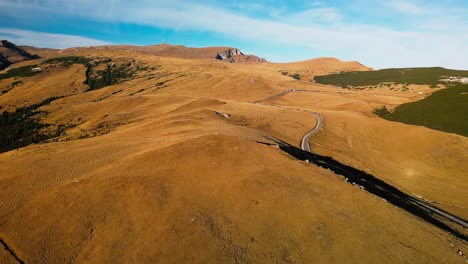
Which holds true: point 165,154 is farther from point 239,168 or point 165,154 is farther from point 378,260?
point 378,260

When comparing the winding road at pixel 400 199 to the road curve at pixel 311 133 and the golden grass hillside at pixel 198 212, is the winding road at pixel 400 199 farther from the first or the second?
the road curve at pixel 311 133

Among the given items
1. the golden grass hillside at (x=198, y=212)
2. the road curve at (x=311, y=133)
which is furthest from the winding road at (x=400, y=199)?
the road curve at (x=311, y=133)

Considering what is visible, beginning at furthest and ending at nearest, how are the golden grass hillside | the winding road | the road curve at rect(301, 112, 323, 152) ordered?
the road curve at rect(301, 112, 323, 152) < the winding road < the golden grass hillside

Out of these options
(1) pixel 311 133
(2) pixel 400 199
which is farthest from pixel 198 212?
(1) pixel 311 133

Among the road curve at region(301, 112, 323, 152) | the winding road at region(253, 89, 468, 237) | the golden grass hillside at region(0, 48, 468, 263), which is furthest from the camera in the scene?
the road curve at region(301, 112, 323, 152)

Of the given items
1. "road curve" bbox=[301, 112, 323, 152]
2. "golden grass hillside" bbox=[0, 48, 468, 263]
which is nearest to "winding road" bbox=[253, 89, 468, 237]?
"golden grass hillside" bbox=[0, 48, 468, 263]

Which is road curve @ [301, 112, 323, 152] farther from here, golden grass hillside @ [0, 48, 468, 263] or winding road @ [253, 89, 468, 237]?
golden grass hillside @ [0, 48, 468, 263]

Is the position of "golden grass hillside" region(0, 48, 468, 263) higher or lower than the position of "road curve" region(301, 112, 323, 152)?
higher

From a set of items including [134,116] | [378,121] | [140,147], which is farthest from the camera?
[134,116]

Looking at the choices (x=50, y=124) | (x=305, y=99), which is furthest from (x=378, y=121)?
(x=50, y=124)

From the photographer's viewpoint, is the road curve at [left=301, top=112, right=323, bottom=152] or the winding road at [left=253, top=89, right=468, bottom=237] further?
the road curve at [left=301, top=112, right=323, bottom=152]

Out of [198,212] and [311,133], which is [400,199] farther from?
[311,133]
